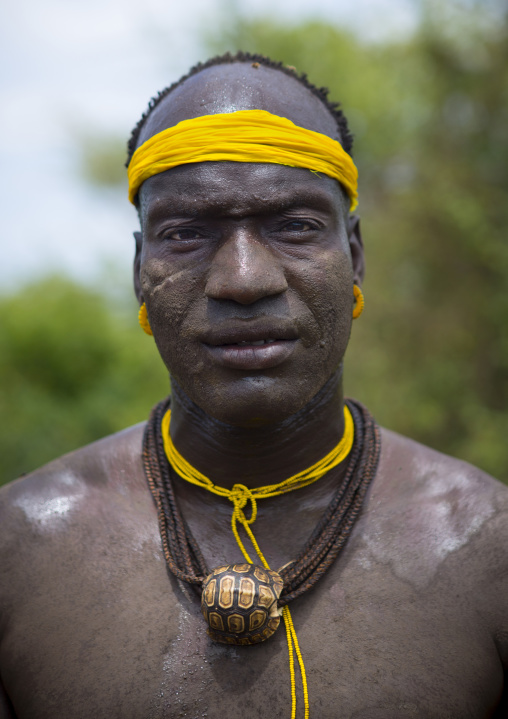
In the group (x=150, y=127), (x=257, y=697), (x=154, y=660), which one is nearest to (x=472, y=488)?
Result: (x=257, y=697)

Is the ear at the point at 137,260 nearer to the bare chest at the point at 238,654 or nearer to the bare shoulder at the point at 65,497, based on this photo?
the bare shoulder at the point at 65,497

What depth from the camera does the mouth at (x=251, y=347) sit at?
210cm

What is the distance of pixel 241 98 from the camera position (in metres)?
2.30

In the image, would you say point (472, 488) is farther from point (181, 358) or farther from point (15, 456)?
point (15, 456)

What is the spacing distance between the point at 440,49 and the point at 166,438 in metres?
8.97

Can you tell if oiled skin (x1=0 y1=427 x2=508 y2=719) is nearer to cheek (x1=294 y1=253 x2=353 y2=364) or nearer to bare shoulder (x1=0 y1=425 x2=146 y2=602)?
bare shoulder (x1=0 y1=425 x2=146 y2=602)

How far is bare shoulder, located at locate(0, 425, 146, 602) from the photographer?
2.32 metres

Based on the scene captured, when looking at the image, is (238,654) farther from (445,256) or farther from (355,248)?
(445,256)

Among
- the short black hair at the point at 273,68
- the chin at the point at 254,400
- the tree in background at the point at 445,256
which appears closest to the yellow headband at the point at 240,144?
the short black hair at the point at 273,68

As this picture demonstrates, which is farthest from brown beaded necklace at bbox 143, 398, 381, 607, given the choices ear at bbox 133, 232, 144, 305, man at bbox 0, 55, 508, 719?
ear at bbox 133, 232, 144, 305

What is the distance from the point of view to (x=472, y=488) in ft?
7.86

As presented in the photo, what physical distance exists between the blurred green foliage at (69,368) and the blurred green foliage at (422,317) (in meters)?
0.02

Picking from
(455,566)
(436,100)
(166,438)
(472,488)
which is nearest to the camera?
(455,566)

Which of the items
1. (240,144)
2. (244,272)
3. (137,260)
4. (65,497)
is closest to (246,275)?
(244,272)
